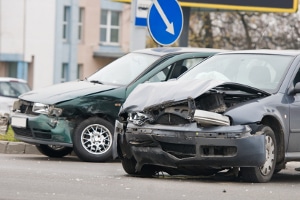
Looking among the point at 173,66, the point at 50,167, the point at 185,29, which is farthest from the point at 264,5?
the point at 50,167

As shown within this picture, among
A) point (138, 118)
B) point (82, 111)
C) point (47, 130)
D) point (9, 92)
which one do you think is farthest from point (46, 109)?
point (9, 92)

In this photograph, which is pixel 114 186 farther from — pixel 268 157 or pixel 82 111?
pixel 82 111

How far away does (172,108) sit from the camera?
41.0 ft

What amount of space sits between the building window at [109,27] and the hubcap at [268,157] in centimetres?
5315

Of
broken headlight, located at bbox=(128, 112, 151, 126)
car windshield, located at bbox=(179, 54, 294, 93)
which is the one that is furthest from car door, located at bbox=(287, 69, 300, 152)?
broken headlight, located at bbox=(128, 112, 151, 126)

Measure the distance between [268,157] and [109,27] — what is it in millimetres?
53851

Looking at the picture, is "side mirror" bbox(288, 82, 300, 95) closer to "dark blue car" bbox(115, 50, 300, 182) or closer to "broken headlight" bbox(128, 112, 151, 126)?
"dark blue car" bbox(115, 50, 300, 182)

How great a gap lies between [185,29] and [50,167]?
366 inches

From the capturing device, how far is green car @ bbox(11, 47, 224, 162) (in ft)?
→ 51.9

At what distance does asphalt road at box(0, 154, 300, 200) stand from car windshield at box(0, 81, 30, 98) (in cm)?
1658

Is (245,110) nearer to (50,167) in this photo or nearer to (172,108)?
(172,108)

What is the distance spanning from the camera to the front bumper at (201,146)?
483 inches

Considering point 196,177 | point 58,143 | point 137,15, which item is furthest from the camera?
point 137,15

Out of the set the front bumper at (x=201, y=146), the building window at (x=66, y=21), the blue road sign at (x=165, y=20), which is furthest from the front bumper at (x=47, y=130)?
the building window at (x=66, y=21)
